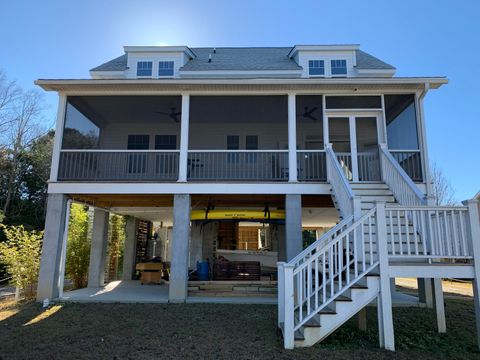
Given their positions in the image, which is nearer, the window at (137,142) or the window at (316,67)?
the window at (137,142)

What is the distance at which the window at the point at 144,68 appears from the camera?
14.4 meters

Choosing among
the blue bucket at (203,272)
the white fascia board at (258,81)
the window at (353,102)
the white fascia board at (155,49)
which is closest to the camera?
the white fascia board at (258,81)

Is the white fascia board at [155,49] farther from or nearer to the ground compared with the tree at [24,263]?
farther from the ground

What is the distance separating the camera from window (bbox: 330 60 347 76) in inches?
547

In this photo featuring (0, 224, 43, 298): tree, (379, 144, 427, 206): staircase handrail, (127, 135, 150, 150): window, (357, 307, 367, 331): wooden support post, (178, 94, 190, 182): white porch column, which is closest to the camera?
(357, 307, 367, 331): wooden support post

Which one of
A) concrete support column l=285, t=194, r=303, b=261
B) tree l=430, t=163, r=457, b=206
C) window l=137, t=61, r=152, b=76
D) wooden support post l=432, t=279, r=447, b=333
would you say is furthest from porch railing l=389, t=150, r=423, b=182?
tree l=430, t=163, r=457, b=206

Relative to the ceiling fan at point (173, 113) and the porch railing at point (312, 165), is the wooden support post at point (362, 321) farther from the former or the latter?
the ceiling fan at point (173, 113)

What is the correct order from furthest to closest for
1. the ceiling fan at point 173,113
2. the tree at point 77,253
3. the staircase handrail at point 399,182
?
the tree at point 77,253 → the ceiling fan at point 173,113 → the staircase handrail at point 399,182

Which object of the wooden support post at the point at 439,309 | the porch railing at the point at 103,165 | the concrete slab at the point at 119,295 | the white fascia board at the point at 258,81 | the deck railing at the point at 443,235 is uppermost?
the white fascia board at the point at 258,81

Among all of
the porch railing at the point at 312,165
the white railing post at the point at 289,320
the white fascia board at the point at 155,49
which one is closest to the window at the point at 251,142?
the porch railing at the point at 312,165

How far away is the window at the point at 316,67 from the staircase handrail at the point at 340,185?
5.32 m

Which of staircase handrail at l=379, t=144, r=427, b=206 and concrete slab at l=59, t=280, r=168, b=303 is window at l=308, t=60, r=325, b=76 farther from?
concrete slab at l=59, t=280, r=168, b=303

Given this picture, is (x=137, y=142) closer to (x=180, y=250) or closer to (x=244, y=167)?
(x=244, y=167)

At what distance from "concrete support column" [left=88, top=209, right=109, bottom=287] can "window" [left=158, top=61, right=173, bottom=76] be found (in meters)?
6.13
